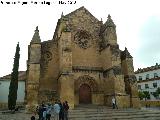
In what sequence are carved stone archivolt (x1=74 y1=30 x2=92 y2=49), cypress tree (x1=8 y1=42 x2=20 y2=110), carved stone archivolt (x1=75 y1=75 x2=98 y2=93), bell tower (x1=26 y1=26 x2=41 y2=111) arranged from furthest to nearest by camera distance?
cypress tree (x1=8 y1=42 x2=20 y2=110) → carved stone archivolt (x1=74 y1=30 x2=92 y2=49) → carved stone archivolt (x1=75 y1=75 x2=98 y2=93) → bell tower (x1=26 y1=26 x2=41 y2=111)

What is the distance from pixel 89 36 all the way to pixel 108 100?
786 centimetres

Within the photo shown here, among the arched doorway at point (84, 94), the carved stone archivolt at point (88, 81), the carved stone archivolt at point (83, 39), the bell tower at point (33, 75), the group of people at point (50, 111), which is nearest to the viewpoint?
the group of people at point (50, 111)

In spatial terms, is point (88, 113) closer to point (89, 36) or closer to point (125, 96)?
point (125, 96)

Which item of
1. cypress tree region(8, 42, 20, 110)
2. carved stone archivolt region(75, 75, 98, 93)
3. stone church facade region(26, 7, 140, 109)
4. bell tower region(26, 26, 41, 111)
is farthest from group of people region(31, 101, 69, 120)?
cypress tree region(8, 42, 20, 110)

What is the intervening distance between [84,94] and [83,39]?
6428 mm

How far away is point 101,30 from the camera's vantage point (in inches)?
1046

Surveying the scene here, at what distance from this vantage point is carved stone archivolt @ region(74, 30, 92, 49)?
25.3 meters

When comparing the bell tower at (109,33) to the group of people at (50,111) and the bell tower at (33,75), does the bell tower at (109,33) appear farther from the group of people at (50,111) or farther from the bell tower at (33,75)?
the group of people at (50,111)

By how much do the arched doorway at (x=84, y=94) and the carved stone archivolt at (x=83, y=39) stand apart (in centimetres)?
466

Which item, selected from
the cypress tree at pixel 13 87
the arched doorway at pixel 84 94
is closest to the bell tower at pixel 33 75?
the arched doorway at pixel 84 94

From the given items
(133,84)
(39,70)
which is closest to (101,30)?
(133,84)

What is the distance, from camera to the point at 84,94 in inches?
953

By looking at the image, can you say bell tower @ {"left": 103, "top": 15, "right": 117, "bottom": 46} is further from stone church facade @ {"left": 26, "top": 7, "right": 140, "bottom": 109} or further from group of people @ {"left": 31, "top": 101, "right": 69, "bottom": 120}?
group of people @ {"left": 31, "top": 101, "right": 69, "bottom": 120}

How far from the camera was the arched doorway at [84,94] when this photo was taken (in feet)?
79.2
